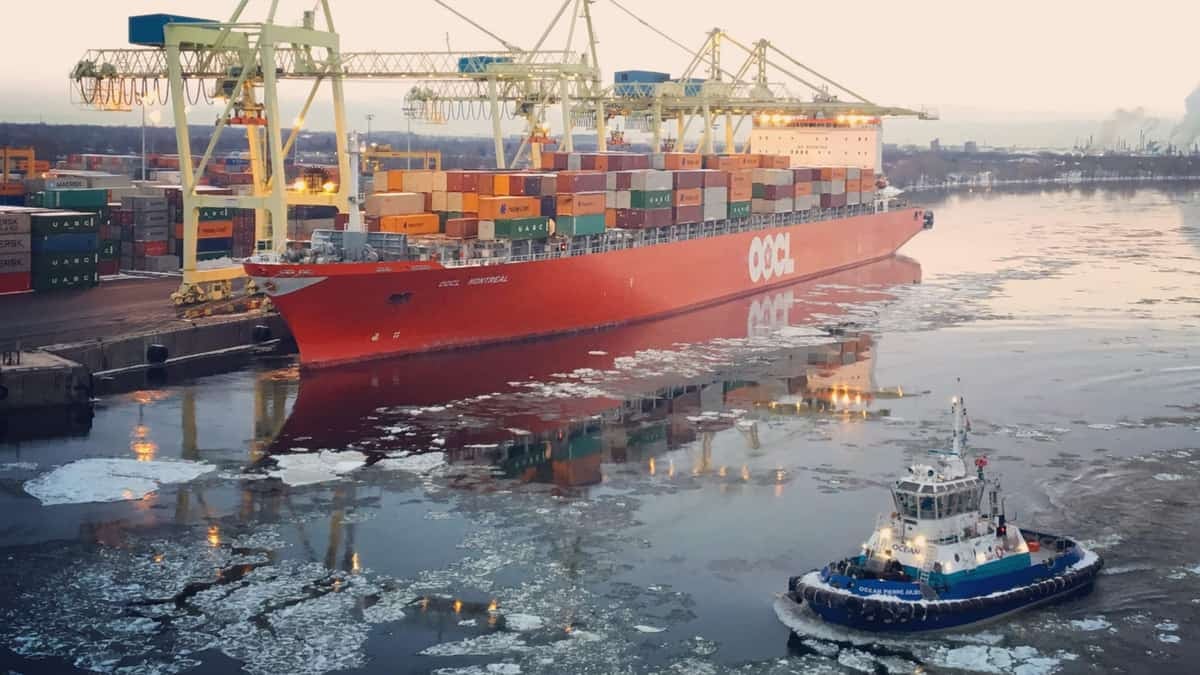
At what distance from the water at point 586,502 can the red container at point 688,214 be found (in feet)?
16.8

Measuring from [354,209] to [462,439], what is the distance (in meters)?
10.2

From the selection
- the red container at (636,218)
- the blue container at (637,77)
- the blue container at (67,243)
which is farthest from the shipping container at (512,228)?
the blue container at (637,77)

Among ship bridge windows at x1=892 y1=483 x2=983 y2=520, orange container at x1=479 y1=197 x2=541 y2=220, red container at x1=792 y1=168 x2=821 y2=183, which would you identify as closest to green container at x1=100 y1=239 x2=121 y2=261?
orange container at x1=479 y1=197 x2=541 y2=220

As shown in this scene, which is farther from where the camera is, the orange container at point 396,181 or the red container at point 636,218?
the red container at point 636,218

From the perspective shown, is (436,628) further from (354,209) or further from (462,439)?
(354,209)

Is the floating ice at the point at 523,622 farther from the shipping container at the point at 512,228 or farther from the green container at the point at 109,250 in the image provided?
the green container at the point at 109,250

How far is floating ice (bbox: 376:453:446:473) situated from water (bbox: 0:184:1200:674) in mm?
117

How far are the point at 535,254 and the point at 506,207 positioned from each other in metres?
1.91

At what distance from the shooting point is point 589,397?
33344 millimetres

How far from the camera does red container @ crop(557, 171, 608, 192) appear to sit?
138 ft

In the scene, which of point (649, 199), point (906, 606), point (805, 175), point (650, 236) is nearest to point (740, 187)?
point (805, 175)

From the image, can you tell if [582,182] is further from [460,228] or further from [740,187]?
[740,187]

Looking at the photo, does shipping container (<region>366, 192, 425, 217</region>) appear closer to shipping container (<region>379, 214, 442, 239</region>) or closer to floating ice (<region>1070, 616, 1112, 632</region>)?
shipping container (<region>379, 214, 442, 239</region>)

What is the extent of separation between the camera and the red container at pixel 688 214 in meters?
47.6
